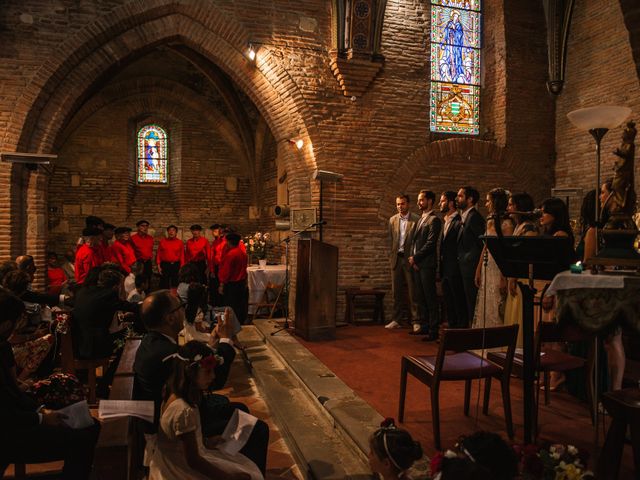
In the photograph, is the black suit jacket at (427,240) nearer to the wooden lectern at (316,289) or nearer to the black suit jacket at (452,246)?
the black suit jacket at (452,246)

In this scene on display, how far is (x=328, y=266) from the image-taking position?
713cm

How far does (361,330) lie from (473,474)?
6.41 meters

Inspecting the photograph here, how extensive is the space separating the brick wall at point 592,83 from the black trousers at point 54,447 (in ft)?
27.1

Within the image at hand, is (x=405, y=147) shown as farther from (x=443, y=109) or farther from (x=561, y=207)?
(x=561, y=207)

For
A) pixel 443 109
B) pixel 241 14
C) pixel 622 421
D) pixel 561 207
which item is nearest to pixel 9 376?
pixel 622 421

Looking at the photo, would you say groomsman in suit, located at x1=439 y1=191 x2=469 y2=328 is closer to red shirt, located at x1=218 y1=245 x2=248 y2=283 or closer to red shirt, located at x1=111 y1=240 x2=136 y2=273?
red shirt, located at x1=218 y1=245 x2=248 y2=283

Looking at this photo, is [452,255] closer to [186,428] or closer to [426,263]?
A: [426,263]

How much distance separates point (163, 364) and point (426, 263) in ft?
16.4

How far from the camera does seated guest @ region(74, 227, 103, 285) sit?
24.3ft

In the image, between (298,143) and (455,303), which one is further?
(298,143)

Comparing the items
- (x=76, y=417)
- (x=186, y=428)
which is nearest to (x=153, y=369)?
(x=186, y=428)

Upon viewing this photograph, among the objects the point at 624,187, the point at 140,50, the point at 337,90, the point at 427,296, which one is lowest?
the point at 427,296

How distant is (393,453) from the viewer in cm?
204

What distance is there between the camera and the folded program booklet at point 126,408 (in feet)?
8.55
